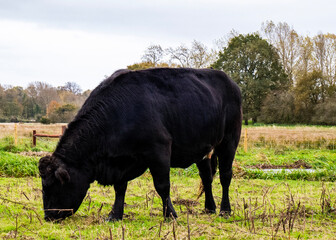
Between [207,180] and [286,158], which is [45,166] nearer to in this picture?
[207,180]

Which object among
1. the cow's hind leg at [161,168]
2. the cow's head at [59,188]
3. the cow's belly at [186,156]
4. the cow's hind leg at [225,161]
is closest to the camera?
the cow's head at [59,188]

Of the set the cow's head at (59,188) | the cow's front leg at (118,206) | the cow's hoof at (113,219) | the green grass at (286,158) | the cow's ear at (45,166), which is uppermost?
the cow's ear at (45,166)

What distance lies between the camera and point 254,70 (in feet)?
147

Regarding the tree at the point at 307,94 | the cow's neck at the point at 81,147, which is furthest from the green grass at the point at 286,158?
the tree at the point at 307,94

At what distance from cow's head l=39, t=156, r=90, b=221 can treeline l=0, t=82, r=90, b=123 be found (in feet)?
126

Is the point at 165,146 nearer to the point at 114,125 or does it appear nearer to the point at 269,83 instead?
the point at 114,125

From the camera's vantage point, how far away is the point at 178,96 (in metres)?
5.36

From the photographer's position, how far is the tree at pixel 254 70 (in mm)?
43219

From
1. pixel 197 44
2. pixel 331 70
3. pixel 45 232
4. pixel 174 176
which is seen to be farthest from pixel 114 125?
pixel 331 70

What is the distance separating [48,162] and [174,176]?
656 centimetres

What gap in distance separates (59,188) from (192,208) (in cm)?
200

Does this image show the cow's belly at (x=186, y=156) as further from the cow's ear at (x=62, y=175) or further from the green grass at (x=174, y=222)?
the cow's ear at (x=62, y=175)

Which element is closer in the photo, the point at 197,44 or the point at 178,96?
the point at 178,96

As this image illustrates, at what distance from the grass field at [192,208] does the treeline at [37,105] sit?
110ft
